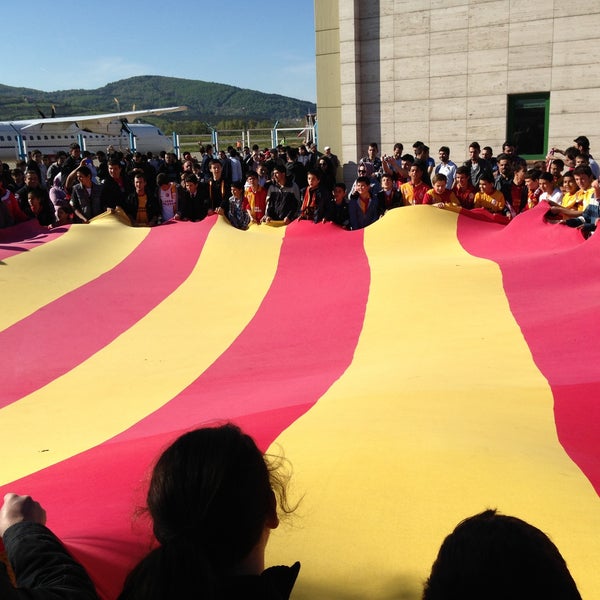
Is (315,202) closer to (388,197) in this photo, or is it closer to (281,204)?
(281,204)

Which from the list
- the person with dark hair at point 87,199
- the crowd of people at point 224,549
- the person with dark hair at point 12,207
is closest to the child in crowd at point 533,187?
the person with dark hair at point 87,199

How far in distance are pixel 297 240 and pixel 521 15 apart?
6.93 meters

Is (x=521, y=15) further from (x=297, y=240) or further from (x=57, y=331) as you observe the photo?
(x=57, y=331)

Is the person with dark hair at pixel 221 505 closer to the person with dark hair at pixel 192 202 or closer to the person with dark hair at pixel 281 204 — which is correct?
the person with dark hair at pixel 281 204

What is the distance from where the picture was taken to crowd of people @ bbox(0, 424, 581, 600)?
0.85 meters

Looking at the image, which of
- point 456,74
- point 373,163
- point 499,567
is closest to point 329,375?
point 499,567

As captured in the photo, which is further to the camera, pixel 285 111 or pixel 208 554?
pixel 285 111

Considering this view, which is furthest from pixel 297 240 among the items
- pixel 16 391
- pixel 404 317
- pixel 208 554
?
pixel 208 554

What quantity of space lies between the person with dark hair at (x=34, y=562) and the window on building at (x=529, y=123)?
10449mm

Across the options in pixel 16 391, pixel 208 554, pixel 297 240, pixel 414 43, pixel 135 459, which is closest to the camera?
pixel 208 554

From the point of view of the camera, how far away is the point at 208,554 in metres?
1.08

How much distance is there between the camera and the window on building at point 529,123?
1034 cm

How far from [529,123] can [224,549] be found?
10.7 meters

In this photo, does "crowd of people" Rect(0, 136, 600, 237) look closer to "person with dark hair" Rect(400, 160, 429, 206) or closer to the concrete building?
"person with dark hair" Rect(400, 160, 429, 206)
